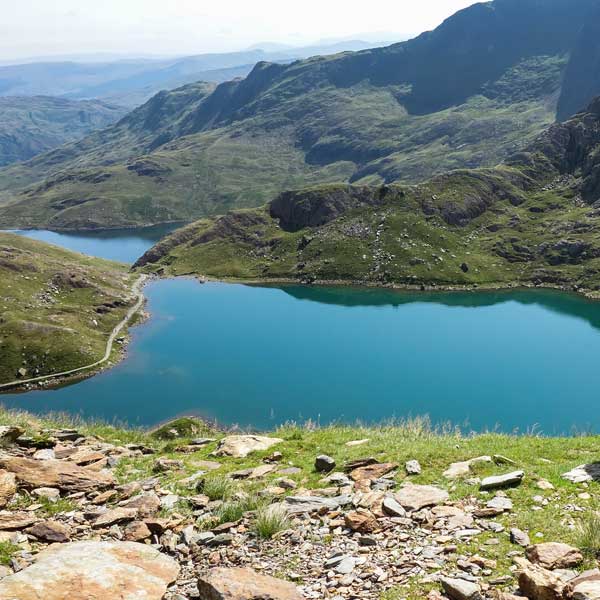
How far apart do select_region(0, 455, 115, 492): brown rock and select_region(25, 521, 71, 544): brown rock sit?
138 inches

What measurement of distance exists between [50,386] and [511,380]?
114261 millimetres

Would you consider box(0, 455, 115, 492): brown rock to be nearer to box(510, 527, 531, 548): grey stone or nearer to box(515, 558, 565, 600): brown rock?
box(510, 527, 531, 548): grey stone

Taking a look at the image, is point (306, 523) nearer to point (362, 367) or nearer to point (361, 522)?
point (361, 522)

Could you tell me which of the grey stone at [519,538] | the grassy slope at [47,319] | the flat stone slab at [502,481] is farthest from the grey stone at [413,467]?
the grassy slope at [47,319]

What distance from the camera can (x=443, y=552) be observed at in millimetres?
12477

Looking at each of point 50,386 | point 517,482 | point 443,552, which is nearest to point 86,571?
point 443,552

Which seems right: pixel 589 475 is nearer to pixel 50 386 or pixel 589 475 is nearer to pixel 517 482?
pixel 517 482

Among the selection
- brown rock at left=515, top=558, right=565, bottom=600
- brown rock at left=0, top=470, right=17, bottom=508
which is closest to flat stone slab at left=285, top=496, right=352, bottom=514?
brown rock at left=515, top=558, right=565, bottom=600

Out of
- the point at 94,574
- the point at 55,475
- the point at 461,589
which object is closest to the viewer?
the point at 461,589

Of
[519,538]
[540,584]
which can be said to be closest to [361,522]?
[519,538]

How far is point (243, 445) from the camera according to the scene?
25641mm

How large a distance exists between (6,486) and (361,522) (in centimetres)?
1126

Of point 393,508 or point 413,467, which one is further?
point 413,467

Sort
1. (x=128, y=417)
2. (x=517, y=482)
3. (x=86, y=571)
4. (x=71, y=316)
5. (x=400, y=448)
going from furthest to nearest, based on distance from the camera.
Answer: (x=71, y=316) < (x=128, y=417) < (x=400, y=448) < (x=517, y=482) < (x=86, y=571)
